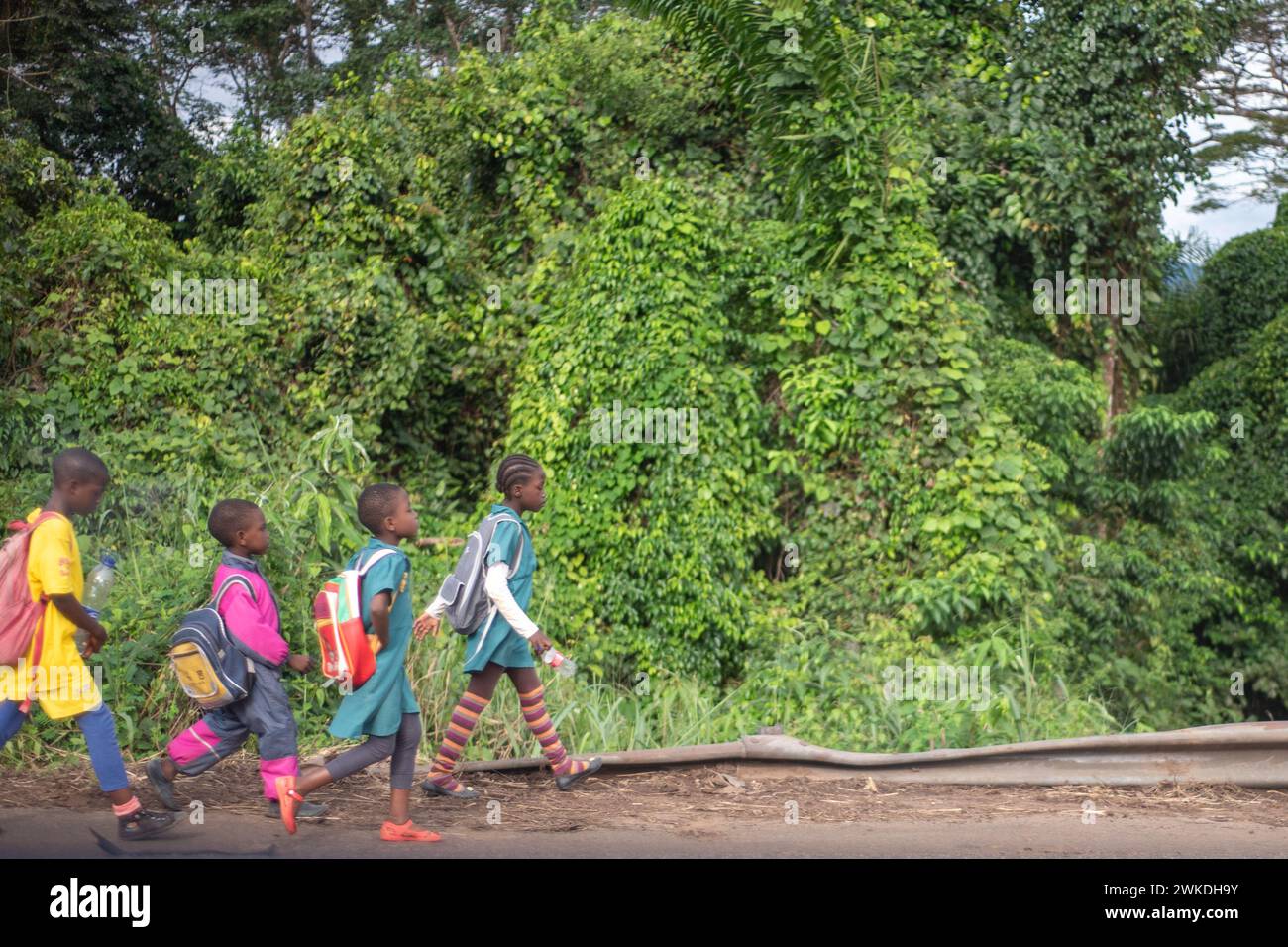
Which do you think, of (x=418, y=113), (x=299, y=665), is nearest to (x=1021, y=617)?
(x=299, y=665)

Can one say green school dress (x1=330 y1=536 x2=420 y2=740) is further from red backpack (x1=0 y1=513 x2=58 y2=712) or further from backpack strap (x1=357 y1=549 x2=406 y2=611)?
red backpack (x1=0 y1=513 x2=58 y2=712)

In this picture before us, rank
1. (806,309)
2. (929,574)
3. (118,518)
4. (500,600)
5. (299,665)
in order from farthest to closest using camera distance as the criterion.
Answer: (806,309) < (929,574) < (118,518) < (500,600) < (299,665)

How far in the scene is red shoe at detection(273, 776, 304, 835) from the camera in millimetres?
5203

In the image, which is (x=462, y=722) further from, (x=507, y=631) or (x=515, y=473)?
(x=515, y=473)

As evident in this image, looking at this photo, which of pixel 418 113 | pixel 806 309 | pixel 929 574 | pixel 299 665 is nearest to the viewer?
pixel 299 665

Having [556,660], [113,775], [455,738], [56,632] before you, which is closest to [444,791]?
[455,738]

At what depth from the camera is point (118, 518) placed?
9.10 m

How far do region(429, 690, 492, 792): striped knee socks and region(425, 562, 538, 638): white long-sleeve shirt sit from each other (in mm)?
560

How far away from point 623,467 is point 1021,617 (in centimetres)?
350

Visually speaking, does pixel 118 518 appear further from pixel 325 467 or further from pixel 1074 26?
pixel 1074 26

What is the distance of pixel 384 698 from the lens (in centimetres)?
530

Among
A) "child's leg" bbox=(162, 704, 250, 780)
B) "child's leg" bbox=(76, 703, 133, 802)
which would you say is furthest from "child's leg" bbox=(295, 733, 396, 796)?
"child's leg" bbox=(76, 703, 133, 802)

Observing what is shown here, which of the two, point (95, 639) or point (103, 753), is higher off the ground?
point (95, 639)

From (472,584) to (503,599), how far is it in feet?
0.69
